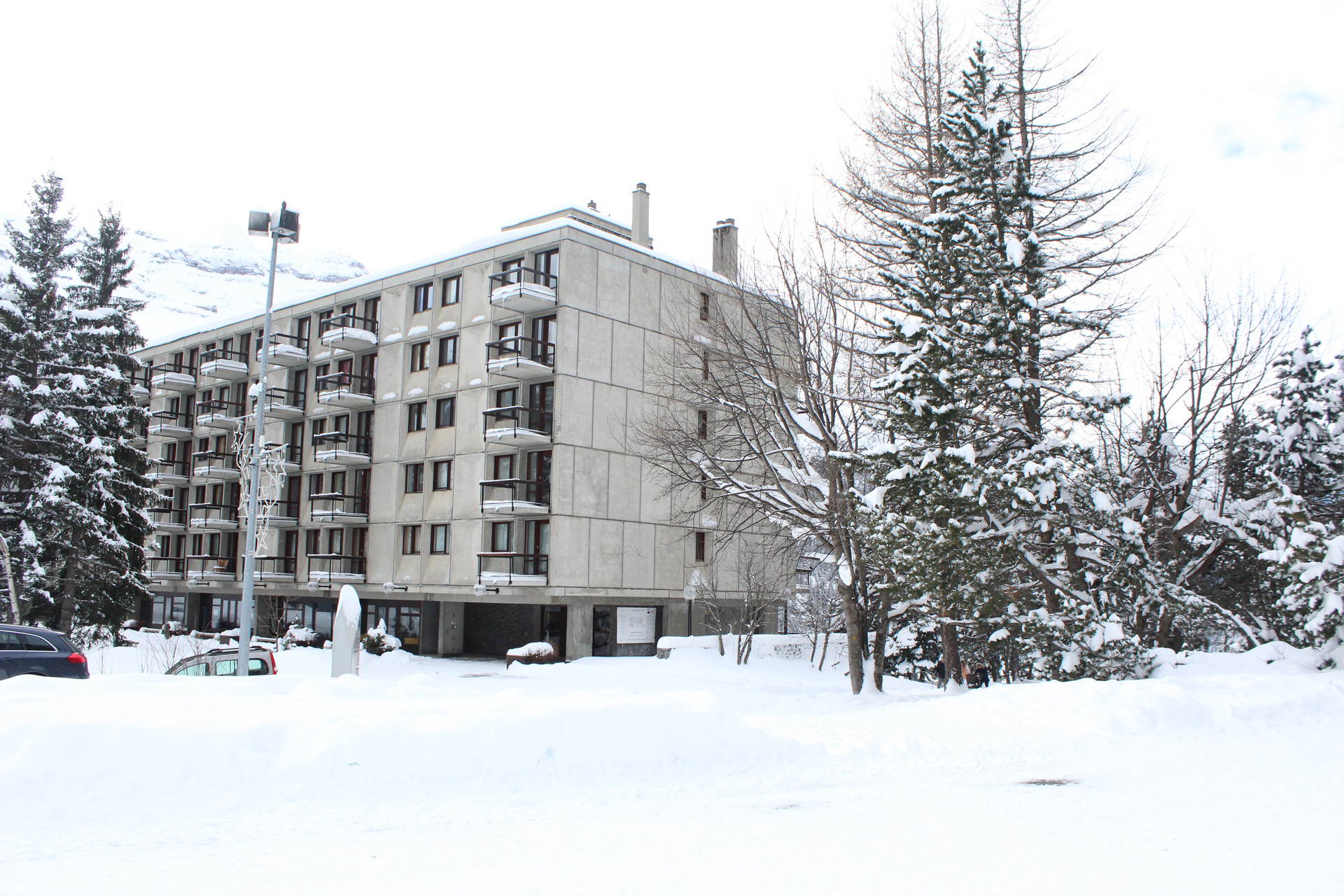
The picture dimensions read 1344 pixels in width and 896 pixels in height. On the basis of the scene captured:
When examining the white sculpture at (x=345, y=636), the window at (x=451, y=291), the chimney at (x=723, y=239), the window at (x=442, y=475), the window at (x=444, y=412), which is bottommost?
the white sculpture at (x=345, y=636)

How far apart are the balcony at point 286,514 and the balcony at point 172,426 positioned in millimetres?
13488

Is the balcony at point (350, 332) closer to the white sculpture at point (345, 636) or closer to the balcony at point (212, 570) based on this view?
the balcony at point (212, 570)

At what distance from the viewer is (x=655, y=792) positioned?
977cm

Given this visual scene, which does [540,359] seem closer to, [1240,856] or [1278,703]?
[1278,703]

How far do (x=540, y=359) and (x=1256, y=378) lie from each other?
24.9m

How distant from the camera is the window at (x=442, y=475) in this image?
132 ft

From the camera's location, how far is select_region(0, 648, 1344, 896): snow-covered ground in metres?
6.58

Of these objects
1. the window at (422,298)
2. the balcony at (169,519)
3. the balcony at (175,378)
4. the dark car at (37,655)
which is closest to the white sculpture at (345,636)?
the dark car at (37,655)

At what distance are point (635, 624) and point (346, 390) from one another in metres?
16.6

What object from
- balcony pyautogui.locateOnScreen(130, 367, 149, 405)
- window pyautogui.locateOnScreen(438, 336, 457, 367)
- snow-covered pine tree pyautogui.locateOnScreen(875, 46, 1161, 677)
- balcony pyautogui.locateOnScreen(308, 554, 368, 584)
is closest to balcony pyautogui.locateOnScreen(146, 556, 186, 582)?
balcony pyautogui.locateOnScreen(130, 367, 149, 405)

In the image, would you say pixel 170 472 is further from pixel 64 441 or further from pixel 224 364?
pixel 64 441

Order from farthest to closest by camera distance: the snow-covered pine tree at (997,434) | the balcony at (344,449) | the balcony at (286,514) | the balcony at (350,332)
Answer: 1. the balcony at (286,514)
2. the balcony at (350,332)
3. the balcony at (344,449)
4. the snow-covered pine tree at (997,434)

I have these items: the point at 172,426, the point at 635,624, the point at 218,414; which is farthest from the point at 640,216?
the point at 172,426

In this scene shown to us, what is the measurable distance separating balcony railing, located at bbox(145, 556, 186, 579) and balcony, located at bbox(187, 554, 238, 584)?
162 centimetres
